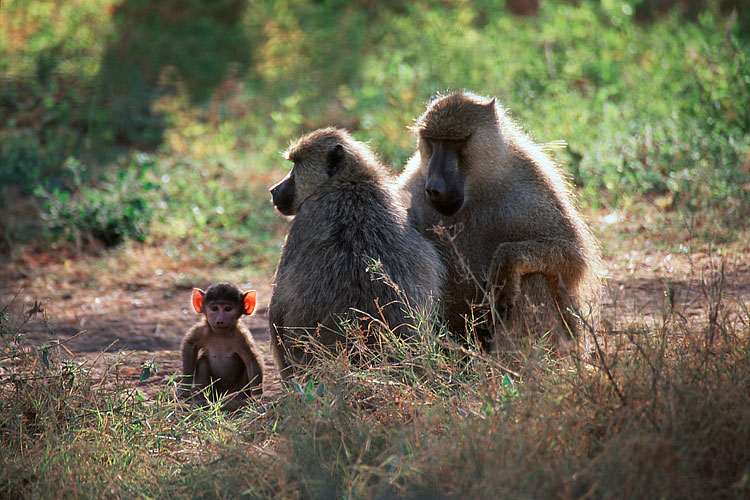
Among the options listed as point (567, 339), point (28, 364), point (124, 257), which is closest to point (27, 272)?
point (124, 257)

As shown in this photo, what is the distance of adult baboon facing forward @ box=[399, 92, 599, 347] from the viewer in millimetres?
3576

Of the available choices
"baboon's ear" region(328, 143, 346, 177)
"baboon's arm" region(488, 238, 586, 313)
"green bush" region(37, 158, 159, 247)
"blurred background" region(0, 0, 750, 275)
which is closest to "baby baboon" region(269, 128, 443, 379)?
"baboon's ear" region(328, 143, 346, 177)

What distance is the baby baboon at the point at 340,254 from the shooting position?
3.32 meters

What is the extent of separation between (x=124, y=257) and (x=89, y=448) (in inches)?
141

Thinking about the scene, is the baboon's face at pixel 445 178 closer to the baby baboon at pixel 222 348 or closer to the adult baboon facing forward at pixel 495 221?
the adult baboon facing forward at pixel 495 221

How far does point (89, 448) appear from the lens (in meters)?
2.77

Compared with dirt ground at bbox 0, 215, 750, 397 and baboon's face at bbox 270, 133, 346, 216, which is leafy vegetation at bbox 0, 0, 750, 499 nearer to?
dirt ground at bbox 0, 215, 750, 397

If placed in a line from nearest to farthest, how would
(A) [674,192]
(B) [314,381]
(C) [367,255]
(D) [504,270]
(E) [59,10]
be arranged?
(B) [314,381], (C) [367,255], (D) [504,270], (A) [674,192], (E) [59,10]

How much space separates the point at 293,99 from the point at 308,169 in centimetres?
462

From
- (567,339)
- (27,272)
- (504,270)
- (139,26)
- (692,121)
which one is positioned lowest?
(27,272)

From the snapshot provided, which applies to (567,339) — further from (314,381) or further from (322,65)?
(322,65)

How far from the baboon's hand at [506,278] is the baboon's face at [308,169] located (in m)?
0.83

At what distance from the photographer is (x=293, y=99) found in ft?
26.8

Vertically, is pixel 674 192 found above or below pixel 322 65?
below
